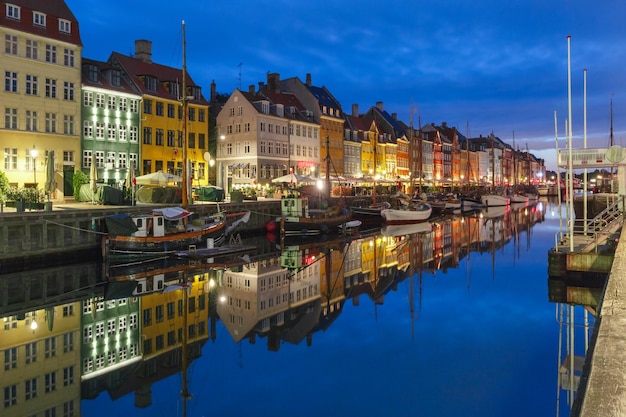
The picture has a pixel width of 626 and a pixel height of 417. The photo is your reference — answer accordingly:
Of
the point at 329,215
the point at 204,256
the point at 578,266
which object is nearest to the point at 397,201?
the point at 329,215

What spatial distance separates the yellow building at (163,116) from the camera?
170 feet

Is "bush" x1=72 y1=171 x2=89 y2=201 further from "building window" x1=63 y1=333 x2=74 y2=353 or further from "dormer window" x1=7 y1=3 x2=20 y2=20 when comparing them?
"building window" x1=63 y1=333 x2=74 y2=353

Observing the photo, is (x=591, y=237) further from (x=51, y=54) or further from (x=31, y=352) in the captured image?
(x=51, y=54)

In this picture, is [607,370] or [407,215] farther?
[407,215]

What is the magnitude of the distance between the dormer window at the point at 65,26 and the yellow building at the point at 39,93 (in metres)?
0.07

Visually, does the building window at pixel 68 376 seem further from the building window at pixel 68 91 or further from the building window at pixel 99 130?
the building window at pixel 99 130

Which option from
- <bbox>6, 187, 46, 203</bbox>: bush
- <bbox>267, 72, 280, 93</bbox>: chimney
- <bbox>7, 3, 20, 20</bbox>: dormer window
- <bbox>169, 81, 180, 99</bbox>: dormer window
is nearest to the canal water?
<bbox>6, 187, 46, 203</bbox>: bush

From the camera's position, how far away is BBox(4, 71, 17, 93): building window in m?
39.6

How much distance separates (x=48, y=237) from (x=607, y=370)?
88.1 ft

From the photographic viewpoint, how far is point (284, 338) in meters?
16.2

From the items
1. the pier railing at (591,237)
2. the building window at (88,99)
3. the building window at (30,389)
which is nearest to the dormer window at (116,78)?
the building window at (88,99)

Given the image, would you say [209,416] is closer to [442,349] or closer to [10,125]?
[442,349]

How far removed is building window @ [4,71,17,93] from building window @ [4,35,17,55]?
4.76ft

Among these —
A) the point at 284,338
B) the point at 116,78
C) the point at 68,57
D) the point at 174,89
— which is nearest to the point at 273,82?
the point at 174,89
